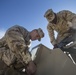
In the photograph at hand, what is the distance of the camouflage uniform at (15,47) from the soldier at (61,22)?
255 cm

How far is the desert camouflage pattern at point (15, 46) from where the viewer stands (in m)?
3.06

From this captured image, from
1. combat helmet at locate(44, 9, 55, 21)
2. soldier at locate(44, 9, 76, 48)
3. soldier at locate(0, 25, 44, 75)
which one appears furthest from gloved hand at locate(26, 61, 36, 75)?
combat helmet at locate(44, 9, 55, 21)

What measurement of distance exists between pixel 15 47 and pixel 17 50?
0.06m

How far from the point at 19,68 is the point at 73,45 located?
145 centimetres

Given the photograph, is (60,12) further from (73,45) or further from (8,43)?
(8,43)

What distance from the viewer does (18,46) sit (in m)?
3.06

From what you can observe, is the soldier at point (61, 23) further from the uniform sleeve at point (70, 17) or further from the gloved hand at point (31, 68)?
the gloved hand at point (31, 68)

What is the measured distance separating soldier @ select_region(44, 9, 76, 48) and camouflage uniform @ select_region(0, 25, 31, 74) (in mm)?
2549

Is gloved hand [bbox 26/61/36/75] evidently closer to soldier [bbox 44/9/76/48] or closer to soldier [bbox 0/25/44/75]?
soldier [bbox 0/25/44/75]

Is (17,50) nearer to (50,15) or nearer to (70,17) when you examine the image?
(50,15)

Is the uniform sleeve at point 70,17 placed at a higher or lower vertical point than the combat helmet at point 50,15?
lower

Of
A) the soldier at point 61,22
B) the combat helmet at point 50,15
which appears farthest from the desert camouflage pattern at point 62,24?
the combat helmet at point 50,15

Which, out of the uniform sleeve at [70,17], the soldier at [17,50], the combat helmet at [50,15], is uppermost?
the combat helmet at [50,15]

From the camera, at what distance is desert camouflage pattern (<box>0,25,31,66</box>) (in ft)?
10.1
